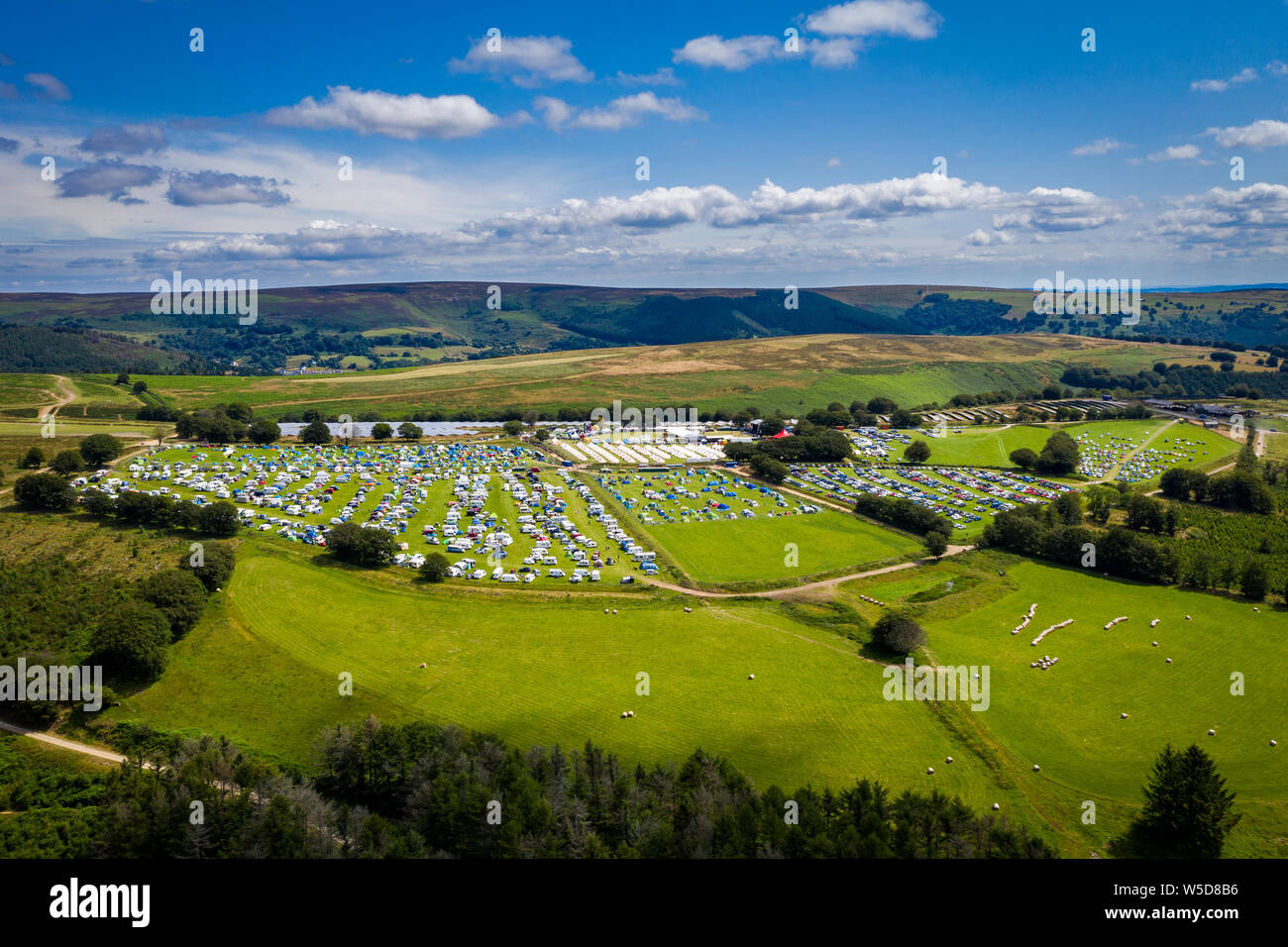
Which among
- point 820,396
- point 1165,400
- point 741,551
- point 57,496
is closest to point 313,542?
point 57,496

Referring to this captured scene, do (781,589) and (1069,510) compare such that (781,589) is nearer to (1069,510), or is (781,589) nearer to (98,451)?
(1069,510)

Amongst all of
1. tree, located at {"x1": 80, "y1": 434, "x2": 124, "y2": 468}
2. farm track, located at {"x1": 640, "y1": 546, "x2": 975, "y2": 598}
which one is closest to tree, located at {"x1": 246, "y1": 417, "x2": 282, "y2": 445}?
tree, located at {"x1": 80, "y1": 434, "x2": 124, "y2": 468}

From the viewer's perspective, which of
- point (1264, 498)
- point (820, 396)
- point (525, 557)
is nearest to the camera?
point (525, 557)

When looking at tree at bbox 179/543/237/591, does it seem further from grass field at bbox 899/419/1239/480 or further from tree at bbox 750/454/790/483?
grass field at bbox 899/419/1239/480

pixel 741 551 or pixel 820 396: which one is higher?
pixel 820 396
